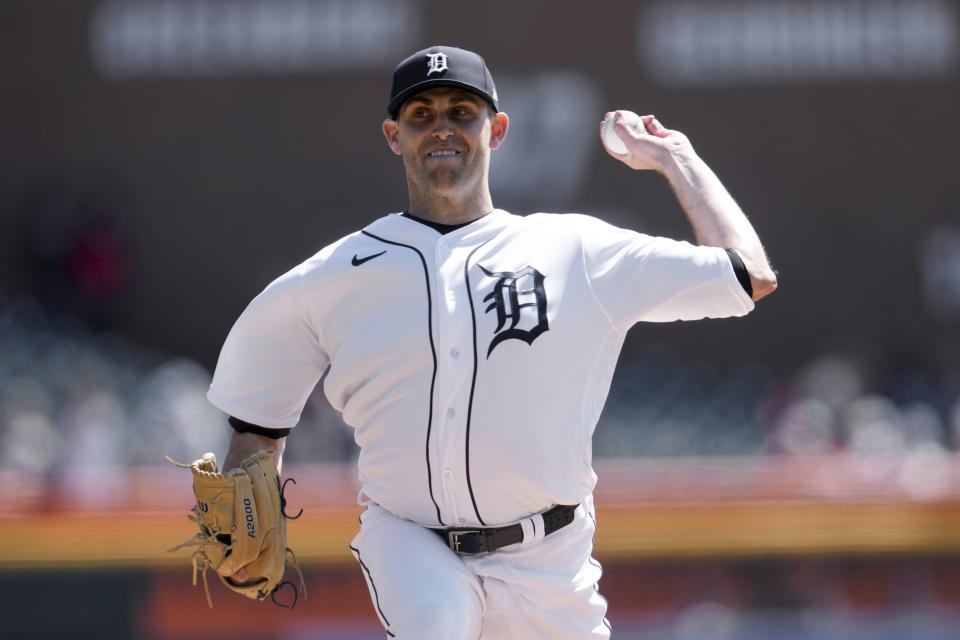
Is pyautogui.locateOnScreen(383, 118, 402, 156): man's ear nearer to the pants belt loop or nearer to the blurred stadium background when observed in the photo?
the pants belt loop

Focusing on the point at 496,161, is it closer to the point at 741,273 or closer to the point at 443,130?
the point at 443,130

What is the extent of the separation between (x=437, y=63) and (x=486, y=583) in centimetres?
102

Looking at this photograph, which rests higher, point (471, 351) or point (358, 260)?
point (358, 260)

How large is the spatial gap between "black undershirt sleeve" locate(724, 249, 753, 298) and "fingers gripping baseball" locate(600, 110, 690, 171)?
0.28 metres

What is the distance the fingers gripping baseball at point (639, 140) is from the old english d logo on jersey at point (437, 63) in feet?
1.16

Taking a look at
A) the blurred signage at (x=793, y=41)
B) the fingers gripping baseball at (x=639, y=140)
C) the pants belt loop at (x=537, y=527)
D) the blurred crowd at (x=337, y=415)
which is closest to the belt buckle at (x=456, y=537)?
→ the pants belt loop at (x=537, y=527)

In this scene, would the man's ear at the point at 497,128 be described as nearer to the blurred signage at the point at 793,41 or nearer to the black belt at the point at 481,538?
the black belt at the point at 481,538

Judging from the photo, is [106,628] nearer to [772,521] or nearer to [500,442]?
[772,521]

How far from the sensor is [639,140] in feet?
8.91

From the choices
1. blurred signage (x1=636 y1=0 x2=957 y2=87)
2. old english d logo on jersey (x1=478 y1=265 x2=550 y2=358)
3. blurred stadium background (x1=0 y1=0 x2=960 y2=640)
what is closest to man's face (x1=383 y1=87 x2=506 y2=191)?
old english d logo on jersey (x1=478 y1=265 x2=550 y2=358)

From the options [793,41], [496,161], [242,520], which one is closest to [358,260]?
[242,520]

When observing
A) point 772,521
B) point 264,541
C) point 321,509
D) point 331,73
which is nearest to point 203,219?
point 331,73

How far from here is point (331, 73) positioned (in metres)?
8.79

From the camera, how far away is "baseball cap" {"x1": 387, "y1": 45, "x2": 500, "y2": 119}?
260cm
